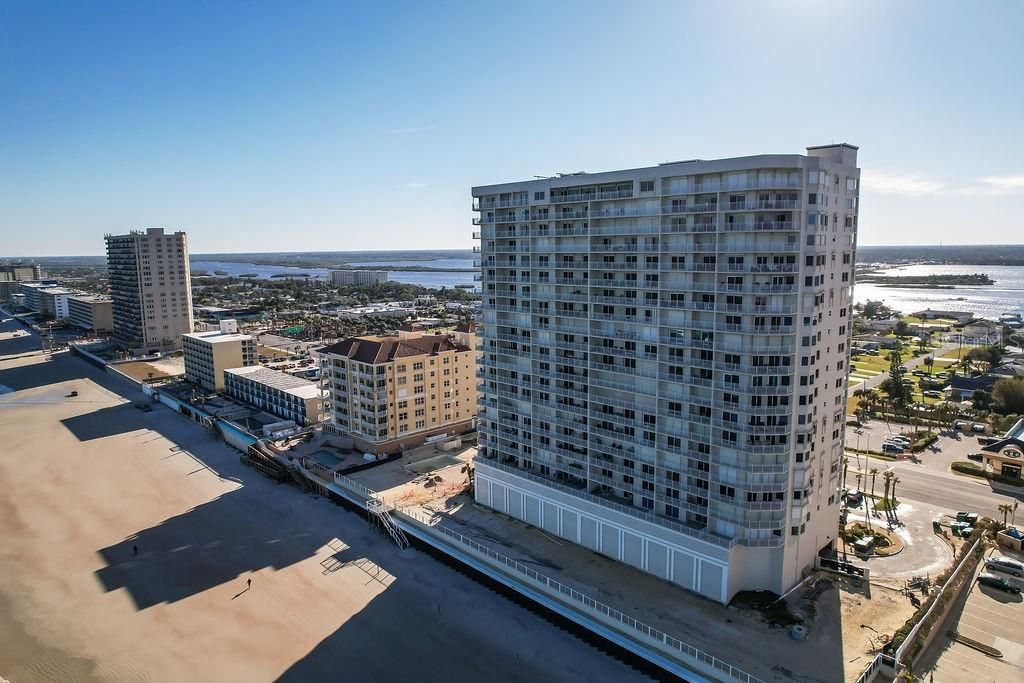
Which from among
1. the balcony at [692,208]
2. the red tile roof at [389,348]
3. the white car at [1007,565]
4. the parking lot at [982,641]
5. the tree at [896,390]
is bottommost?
the parking lot at [982,641]

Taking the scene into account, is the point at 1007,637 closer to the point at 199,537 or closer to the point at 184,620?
the point at 184,620

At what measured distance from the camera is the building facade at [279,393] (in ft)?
244

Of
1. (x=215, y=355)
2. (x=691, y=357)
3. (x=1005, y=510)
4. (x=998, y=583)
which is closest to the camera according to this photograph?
(x=691, y=357)

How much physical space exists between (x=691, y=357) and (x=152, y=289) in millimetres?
125828

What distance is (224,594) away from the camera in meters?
41.0

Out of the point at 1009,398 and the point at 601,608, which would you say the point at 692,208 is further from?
the point at 1009,398

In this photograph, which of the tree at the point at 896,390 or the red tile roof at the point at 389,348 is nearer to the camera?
the red tile roof at the point at 389,348

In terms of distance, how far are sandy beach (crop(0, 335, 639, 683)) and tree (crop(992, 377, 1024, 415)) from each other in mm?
68129

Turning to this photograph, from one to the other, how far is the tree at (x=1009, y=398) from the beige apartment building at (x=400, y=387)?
6382cm

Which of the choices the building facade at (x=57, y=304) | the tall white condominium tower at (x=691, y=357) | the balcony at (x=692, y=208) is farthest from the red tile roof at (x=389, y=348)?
the building facade at (x=57, y=304)

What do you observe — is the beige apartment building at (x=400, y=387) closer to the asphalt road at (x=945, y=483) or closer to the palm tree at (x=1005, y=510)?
the asphalt road at (x=945, y=483)

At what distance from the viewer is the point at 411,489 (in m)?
55.2

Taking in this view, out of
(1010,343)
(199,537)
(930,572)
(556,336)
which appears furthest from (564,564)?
(1010,343)

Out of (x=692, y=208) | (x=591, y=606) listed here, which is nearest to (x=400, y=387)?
(x=591, y=606)
